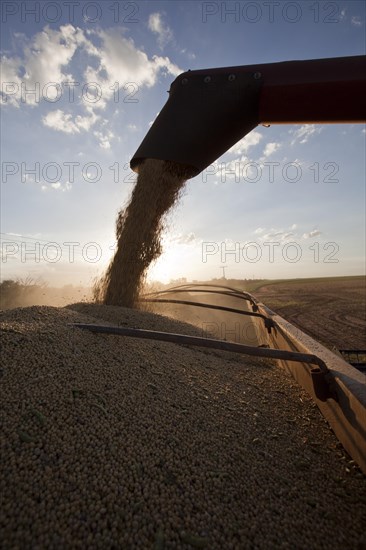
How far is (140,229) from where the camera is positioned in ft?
10.3

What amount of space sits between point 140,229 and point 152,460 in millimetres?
2386

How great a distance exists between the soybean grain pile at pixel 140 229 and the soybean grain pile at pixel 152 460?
1486 millimetres

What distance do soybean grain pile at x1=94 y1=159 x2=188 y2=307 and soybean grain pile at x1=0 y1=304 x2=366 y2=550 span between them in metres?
1.49

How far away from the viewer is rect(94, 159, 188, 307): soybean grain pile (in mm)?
2910

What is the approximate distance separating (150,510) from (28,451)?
1.53 ft

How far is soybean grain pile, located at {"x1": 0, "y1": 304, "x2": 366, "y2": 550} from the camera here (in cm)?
87

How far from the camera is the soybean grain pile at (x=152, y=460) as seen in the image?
0.87 meters

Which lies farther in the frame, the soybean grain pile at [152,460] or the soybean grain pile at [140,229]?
the soybean grain pile at [140,229]

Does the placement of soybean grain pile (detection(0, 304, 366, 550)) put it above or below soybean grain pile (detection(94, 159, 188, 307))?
below

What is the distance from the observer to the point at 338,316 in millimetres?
9867

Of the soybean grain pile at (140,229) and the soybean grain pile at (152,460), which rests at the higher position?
the soybean grain pile at (140,229)

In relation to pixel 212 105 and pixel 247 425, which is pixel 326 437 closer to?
pixel 247 425

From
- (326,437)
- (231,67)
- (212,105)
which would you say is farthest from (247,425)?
(231,67)

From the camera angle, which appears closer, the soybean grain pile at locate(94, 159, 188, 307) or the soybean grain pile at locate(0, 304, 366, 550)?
the soybean grain pile at locate(0, 304, 366, 550)
